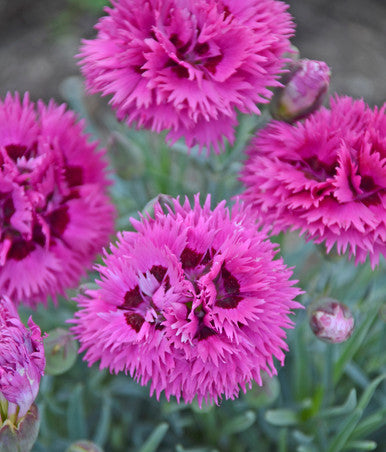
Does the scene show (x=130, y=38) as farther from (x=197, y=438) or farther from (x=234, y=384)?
(x=197, y=438)

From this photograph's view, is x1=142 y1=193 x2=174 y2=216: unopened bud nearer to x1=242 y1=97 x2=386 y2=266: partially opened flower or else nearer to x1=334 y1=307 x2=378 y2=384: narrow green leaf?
x1=242 y1=97 x2=386 y2=266: partially opened flower

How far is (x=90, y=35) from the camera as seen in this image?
9.96 feet

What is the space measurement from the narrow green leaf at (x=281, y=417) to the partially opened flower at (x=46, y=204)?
49cm

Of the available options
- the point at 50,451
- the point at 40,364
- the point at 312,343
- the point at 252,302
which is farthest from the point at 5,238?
the point at 312,343

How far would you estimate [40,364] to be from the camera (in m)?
0.90

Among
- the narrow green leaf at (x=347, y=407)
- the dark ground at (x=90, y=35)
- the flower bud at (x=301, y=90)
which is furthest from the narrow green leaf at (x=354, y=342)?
the dark ground at (x=90, y=35)

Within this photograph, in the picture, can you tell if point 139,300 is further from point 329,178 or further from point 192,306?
point 329,178

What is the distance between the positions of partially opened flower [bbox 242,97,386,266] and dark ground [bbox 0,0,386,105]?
2.00 m

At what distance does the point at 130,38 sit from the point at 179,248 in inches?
13.9

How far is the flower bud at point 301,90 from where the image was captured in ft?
3.34

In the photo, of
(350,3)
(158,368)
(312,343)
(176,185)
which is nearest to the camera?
(158,368)

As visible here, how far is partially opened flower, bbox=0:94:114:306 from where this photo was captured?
1.03m

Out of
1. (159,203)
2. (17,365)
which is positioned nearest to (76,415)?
(17,365)

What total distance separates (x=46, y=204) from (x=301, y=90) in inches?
19.5
